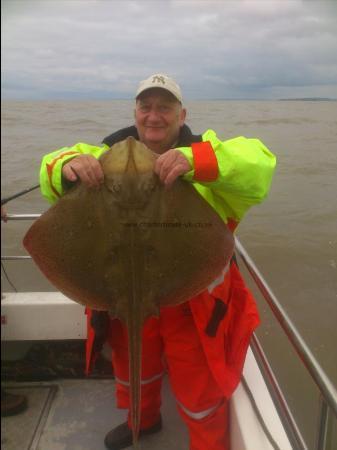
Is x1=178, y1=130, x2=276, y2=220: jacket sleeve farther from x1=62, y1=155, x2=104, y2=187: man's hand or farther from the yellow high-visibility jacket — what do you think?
x1=62, y1=155, x2=104, y2=187: man's hand

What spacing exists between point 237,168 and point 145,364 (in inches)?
63.8

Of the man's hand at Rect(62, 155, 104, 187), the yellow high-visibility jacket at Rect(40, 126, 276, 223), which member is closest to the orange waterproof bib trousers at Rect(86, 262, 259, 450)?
the yellow high-visibility jacket at Rect(40, 126, 276, 223)

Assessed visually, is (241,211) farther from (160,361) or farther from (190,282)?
(160,361)

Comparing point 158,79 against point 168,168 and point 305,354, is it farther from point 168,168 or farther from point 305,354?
point 305,354

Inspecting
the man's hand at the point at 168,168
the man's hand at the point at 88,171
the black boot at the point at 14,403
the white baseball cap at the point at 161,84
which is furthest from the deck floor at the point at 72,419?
the white baseball cap at the point at 161,84

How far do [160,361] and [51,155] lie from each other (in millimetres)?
1705

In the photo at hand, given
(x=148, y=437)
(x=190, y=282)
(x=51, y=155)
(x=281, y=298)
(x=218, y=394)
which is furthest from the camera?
(x=281, y=298)

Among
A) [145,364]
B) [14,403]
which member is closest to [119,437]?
[145,364]

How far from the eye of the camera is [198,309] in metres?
2.41

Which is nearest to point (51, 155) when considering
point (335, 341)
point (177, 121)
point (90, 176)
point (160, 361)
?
point (90, 176)

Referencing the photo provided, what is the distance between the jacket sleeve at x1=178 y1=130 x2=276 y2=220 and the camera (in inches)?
80.1

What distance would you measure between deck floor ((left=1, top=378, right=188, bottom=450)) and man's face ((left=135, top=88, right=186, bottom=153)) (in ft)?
8.03

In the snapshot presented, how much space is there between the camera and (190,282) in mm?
2031

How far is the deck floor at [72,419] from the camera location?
3188mm
